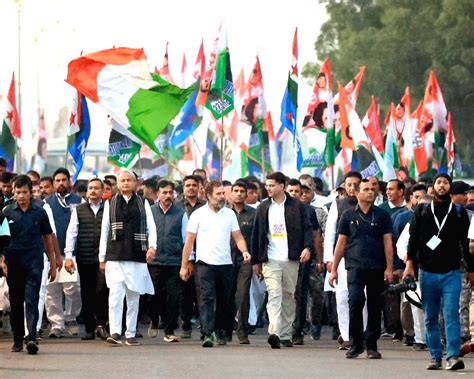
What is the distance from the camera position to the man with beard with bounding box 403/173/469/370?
16875 millimetres

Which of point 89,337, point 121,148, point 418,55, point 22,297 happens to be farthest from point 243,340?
point 418,55

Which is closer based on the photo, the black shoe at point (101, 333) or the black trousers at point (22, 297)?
the black trousers at point (22, 297)

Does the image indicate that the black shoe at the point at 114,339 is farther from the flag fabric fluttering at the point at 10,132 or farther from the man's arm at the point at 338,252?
the flag fabric fluttering at the point at 10,132

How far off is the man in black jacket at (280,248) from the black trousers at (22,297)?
266 cm

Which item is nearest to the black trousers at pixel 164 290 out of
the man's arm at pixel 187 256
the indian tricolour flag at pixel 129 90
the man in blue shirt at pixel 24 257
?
the man's arm at pixel 187 256

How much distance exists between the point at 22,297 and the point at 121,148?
9.86 m

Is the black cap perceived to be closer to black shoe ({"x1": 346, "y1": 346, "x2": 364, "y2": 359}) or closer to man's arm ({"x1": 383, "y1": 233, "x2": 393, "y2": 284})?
man's arm ({"x1": 383, "y1": 233, "x2": 393, "y2": 284})

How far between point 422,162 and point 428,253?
66.9ft

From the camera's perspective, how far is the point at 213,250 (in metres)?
20.2

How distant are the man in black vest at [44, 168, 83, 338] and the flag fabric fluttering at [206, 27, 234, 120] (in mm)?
6716

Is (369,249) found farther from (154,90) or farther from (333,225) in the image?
(154,90)

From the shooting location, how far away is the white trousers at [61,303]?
21.7m

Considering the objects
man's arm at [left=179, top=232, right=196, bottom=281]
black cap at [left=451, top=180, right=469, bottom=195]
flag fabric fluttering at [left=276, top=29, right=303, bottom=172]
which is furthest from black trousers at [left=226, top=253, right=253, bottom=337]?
flag fabric fluttering at [left=276, top=29, right=303, bottom=172]

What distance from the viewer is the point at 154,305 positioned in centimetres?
2145
